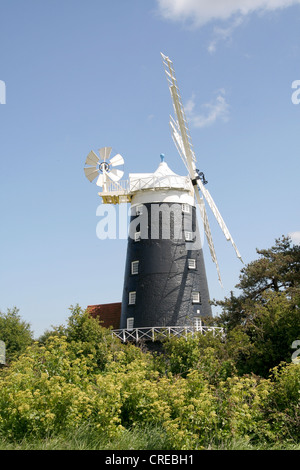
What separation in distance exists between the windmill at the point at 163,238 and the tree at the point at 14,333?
1360 centimetres

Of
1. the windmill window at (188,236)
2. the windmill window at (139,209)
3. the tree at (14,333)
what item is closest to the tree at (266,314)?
the windmill window at (188,236)

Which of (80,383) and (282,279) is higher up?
(282,279)

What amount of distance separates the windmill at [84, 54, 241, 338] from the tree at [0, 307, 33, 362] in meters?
13.6

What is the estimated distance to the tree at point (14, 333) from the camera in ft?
142

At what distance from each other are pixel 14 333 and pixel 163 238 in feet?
60.5

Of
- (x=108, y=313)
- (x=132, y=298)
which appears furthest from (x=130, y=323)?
(x=108, y=313)

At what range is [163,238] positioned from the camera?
→ 3438 cm

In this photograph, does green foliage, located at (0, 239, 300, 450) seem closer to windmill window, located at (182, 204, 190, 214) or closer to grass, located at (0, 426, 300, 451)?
grass, located at (0, 426, 300, 451)

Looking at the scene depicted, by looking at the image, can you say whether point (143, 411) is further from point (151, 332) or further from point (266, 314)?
point (151, 332)

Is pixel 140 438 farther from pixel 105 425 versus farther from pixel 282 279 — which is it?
pixel 282 279

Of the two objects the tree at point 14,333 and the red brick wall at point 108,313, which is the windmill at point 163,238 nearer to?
the red brick wall at point 108,313

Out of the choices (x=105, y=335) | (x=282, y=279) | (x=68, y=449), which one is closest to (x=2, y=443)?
(x=68, y=449)

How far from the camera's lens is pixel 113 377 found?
14648 mm
